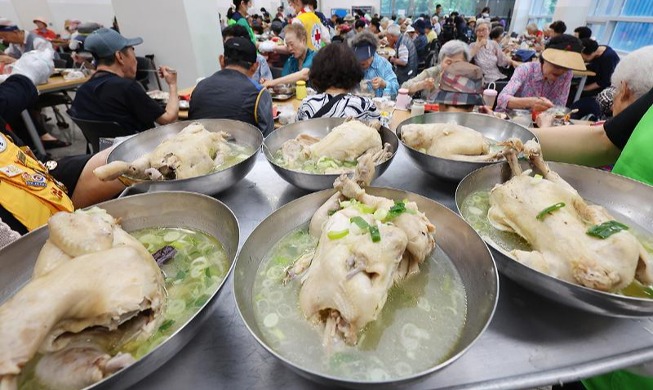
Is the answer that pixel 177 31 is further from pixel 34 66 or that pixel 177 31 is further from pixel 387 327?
pixel 387 327

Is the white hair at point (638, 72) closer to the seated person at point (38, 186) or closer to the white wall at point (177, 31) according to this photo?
the seated person at point (38, 186)

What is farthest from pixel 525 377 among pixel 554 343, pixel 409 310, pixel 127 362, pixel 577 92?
pixel 577 92

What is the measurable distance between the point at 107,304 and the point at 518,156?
1942mm

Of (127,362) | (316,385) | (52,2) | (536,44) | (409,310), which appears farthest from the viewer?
(52,2)

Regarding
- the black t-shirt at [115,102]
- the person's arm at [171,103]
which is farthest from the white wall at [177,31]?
the black t-shirt at [115,102]

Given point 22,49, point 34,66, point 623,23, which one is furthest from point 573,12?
point 22,49

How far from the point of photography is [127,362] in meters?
0.79

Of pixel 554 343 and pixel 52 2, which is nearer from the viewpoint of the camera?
pixel 554 343

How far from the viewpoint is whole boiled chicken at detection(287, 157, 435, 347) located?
3.29ft

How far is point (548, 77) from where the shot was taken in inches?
170

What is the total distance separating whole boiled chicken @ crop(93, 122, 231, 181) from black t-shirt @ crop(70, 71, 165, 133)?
170 cm

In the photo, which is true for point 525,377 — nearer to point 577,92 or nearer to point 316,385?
point 316,385

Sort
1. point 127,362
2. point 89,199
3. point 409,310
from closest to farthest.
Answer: point 127,362 < point 409,310 < point 89,199

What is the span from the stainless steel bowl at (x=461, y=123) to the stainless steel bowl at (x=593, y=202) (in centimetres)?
8
